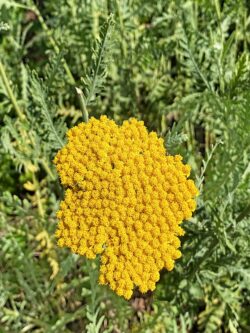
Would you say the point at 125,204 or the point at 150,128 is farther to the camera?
the point at 150,128

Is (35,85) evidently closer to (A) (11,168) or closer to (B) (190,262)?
(B) (190,262)

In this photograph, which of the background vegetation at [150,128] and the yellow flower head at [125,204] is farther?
the background vegetation at [150,128]

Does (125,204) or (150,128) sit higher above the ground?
(125,204)

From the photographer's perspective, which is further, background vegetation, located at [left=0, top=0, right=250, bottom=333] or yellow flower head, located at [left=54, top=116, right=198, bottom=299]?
background vegetation, located at [left=0, top=0, right=250, bottom=333]
